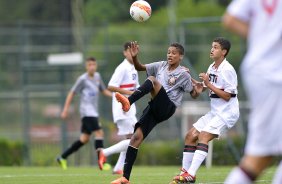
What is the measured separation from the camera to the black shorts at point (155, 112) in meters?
10.3

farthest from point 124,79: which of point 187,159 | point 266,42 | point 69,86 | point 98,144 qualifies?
point 69,86

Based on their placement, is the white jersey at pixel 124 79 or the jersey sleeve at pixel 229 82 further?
the white jersey at pixel 124 79

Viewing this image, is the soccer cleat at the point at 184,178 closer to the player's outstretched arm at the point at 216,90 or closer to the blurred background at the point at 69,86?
the player's outstretched arm at the point at 216,90

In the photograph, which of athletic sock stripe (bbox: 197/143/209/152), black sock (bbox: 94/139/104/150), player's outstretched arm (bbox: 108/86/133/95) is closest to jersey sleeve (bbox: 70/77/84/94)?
black sock (bbox: 94/139/104/150)

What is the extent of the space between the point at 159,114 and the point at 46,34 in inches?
639

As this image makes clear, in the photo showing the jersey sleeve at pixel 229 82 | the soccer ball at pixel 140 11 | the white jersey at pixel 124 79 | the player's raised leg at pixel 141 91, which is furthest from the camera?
the white jersey at pixel 124 79

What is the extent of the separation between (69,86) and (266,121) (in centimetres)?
1717

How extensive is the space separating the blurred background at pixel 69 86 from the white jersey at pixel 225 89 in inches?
342

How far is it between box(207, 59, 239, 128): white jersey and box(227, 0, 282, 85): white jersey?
4512 millimetres

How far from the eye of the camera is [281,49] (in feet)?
21.2

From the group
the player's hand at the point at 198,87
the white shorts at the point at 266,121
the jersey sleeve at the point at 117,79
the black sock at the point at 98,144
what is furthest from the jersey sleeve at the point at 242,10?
the black sock at the point at 98,144

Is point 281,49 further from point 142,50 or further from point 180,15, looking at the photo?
point 180,15

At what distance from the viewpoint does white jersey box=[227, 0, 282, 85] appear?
6.37 metres

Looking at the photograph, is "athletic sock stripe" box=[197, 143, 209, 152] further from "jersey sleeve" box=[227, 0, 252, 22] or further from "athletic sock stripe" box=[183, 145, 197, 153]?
"jersey sleeve" box=[227, 0, 252, 22]
